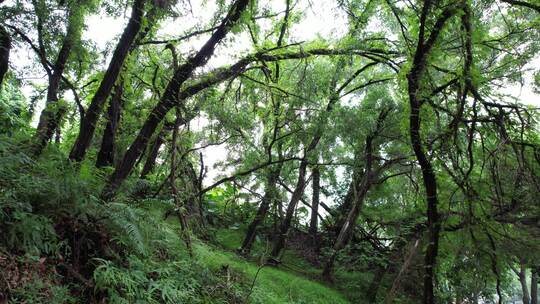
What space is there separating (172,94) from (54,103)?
5.08 feet

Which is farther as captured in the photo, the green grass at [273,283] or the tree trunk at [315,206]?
the tree trunk at [315,206]

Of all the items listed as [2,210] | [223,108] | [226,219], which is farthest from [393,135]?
[2,210]

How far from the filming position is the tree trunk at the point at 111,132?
4.63 m

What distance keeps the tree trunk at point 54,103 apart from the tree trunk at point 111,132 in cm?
64

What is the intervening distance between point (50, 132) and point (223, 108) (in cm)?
329

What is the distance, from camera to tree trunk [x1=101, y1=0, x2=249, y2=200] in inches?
174

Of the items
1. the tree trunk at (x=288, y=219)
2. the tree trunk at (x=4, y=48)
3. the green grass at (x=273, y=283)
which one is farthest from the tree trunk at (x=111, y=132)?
the tree trunk at (x=288, y=219)

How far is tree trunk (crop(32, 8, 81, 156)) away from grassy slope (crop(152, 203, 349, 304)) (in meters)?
1.87

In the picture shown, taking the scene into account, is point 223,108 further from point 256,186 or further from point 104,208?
point 104,208

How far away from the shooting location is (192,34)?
538cm

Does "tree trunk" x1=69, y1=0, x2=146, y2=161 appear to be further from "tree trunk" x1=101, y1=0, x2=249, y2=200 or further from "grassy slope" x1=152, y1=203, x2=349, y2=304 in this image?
"grassy slope" x1=152, y1=203, x2=349, y2=304

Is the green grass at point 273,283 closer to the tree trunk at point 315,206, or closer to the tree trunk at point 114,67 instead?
the tree trunk at point 114,67

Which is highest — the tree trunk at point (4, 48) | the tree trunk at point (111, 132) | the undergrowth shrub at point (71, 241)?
the tree trunk at point (4, 48)

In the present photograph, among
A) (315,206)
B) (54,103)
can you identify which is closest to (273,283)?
(315,206)
